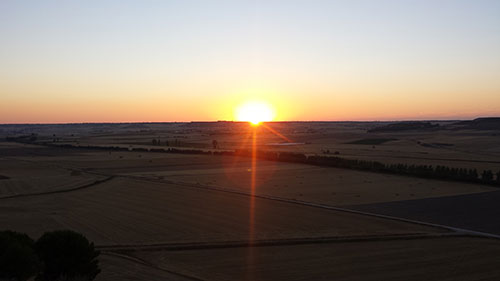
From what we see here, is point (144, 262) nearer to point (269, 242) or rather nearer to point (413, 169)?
point (269, 242)

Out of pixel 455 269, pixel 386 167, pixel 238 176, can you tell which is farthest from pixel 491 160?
pixel 455 269

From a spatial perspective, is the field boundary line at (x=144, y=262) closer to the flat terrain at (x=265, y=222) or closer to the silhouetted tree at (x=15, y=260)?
the flat terrain at (x=265, y=222)

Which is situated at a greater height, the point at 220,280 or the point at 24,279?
the point at 24,279

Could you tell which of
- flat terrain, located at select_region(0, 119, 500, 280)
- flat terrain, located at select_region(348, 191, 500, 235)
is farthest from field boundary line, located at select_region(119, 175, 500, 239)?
flat terrain, located at select_region(348, 191, 500, 235)

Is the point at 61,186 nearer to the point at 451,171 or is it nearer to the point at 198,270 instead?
the point at 198,270

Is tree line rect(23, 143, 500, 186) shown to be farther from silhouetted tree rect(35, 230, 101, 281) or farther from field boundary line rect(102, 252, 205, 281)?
silhouetted tree rect(35, 230, 101, 281)

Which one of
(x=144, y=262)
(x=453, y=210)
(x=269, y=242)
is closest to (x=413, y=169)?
(x=453, y=210)
